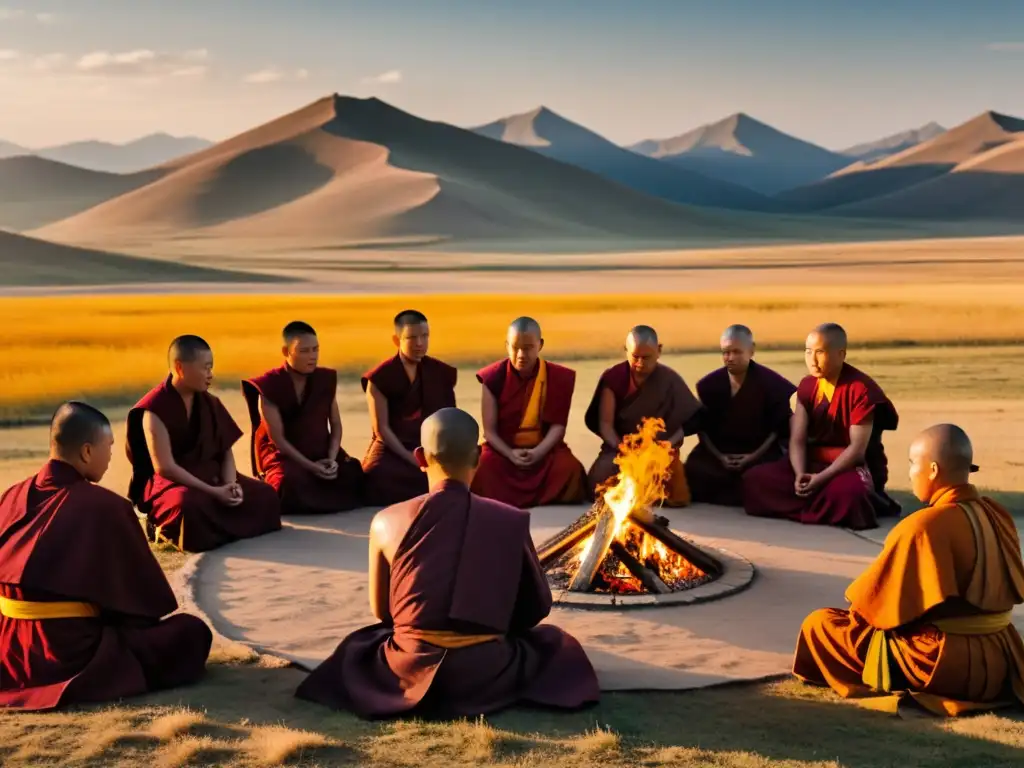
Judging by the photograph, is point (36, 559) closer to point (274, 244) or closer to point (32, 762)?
point (32, 762)

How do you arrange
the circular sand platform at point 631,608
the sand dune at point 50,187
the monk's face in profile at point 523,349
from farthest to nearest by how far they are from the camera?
the sand dune at point 50,187, the monk's face in profile at point 523,349, the circular sand platform at point 631,608

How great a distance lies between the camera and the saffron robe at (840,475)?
28.0 ft

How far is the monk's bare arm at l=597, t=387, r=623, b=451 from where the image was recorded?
9.45m

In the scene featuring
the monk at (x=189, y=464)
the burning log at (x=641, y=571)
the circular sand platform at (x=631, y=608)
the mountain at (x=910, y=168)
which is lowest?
the circular sand platform at (x=631, y=608)

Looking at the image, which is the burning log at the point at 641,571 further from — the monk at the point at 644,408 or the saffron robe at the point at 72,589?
the saffron robe at the point at 72,589

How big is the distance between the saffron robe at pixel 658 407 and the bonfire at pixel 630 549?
2102 millimetres

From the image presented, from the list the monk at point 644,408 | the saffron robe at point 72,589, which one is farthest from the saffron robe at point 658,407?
the saffron robe at point 72,589

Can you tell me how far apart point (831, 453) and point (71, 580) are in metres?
5.55

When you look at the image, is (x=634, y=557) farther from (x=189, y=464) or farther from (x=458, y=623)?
(x=189, y=464)

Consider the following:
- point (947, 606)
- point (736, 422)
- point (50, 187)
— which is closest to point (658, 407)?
point (736, 422)

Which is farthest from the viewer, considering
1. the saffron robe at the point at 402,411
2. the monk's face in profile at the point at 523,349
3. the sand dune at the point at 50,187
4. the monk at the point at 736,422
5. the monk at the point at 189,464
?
the sand dune at the point at 50,187

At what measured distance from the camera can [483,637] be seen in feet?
16.8

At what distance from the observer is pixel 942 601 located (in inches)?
195

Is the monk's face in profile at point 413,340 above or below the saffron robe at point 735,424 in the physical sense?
above
